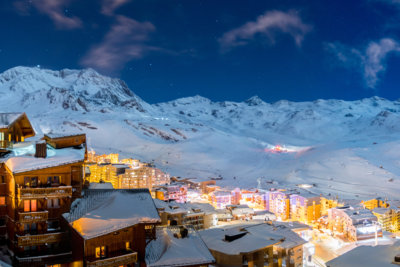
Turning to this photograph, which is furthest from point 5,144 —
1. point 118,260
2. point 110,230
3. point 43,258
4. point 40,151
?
point 118,260

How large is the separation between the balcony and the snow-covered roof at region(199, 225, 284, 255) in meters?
10.2

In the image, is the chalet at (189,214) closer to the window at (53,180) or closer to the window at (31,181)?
the window at (53,180)

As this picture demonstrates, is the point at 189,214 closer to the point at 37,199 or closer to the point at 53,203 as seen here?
the point at 53,203

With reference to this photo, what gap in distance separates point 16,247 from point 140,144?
14740 centimetres

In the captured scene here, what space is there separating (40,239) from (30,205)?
177 centimetres

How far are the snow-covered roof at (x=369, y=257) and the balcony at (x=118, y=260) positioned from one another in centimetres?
895

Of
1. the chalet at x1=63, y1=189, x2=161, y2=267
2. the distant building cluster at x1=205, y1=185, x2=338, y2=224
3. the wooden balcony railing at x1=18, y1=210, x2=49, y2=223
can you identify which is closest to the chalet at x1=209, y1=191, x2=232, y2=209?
the distant building cluster at x1=205, y1=185, x2=338, y2=224

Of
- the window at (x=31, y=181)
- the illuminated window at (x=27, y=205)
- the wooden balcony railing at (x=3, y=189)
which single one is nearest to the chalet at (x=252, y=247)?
the illuminated window at (x=27, y=205)

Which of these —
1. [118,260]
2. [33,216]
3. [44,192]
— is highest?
[44,192]

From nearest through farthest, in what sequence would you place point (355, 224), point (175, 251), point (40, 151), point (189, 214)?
point (40, 151)
point (175, 251)
point (189, 214)
point (355, 224)

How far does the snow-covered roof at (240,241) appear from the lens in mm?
23578

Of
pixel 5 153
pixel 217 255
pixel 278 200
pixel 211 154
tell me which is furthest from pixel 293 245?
pixel 211 154

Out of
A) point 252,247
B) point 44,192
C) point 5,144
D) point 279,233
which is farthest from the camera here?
point 279,233

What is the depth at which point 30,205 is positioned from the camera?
1549 cm
